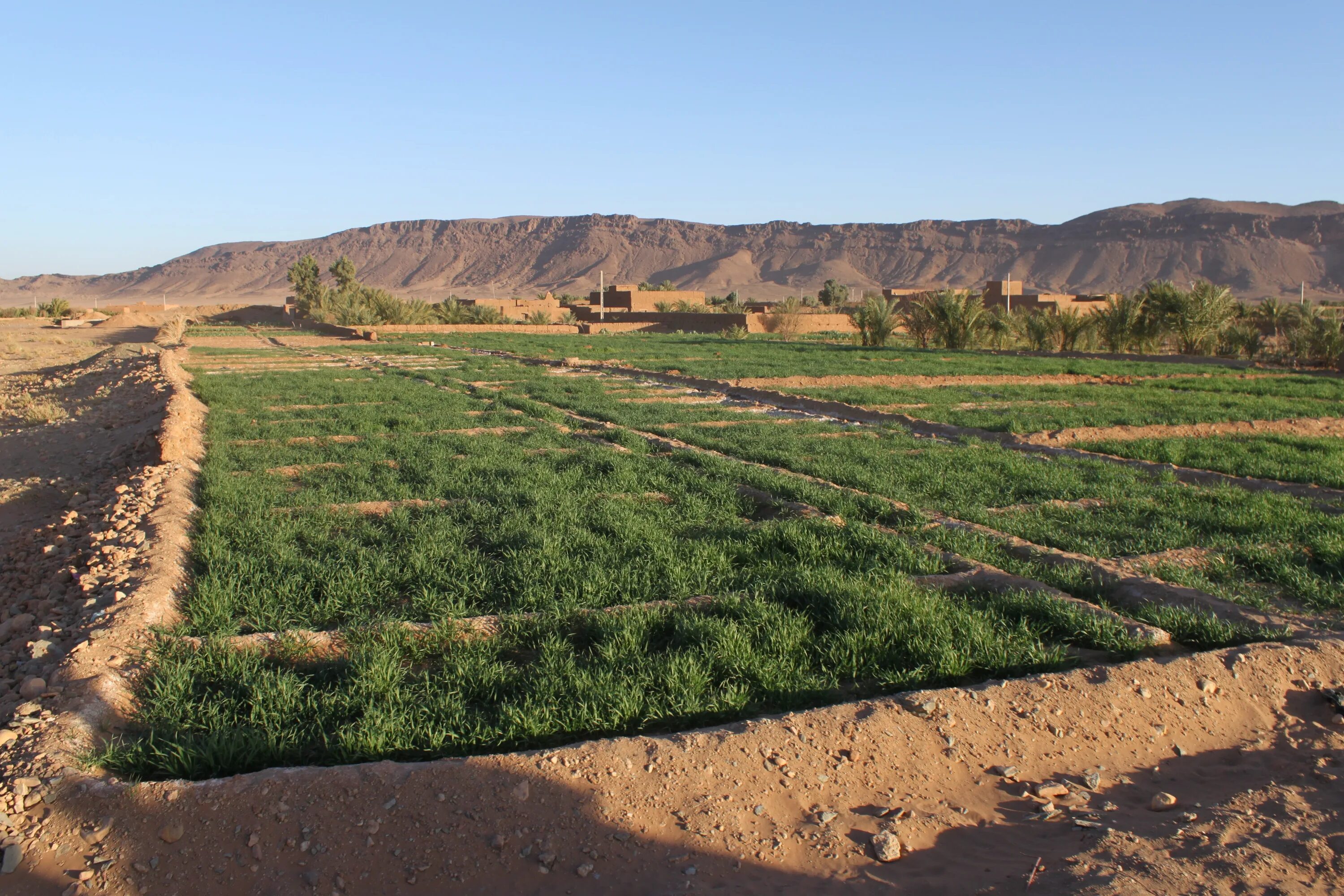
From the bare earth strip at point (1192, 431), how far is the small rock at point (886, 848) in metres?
9.07

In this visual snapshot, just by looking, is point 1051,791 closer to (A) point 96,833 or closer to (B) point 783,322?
(A) point 96,833

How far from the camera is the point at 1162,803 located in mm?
3363

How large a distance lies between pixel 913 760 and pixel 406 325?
138 ft

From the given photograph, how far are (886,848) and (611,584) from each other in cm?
247

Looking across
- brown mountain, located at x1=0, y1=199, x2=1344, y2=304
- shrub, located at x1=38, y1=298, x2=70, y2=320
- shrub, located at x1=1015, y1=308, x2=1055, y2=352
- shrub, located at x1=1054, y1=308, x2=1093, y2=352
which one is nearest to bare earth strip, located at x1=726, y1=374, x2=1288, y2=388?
shrub, located at x1=1054, y1=308, x2=1093, y2=352

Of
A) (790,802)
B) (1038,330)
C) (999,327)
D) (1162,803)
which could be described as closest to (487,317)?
(999,327)

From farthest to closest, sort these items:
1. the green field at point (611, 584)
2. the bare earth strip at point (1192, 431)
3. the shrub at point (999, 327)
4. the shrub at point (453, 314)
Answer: the shrub at point (453, 314), the shrub at point (999, 327), the bare earth strip at point (1192, 431), the green field at point (611, 584)

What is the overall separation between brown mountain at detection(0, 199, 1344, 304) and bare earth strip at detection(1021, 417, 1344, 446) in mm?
96837

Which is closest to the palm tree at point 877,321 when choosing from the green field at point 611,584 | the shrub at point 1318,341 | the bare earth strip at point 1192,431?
the shrub at point 1318,341

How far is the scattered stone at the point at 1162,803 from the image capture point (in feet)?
11.0

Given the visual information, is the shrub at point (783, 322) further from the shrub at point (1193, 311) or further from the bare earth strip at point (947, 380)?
the bare earth strip at point (947, 380)

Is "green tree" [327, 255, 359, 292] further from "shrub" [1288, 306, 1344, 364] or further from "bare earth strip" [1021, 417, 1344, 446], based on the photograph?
"bare earth strip" [1021, 417, 1344, 446]

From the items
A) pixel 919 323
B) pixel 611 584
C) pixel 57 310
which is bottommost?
pixel 611 584

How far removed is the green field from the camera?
3.85m
